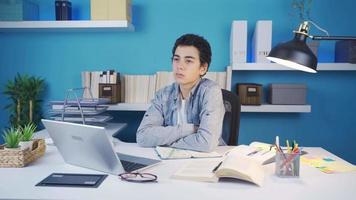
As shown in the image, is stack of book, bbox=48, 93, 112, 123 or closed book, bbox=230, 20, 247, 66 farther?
closed book, bbox=230, 20, 247, 66

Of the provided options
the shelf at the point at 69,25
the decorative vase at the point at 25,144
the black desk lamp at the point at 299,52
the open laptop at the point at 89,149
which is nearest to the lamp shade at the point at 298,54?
the black desk lamp at the point at 299,52

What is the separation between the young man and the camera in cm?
178

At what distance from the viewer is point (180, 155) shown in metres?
1.62

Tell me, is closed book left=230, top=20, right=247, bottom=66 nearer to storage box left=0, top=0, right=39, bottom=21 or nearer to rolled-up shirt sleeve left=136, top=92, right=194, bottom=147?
rolled-up shirt sleeve left=136, top=92, right=194, bottom=147

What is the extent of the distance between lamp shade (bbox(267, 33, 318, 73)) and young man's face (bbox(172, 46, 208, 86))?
696mm

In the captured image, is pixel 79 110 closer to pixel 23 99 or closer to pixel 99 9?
pixel 23 99

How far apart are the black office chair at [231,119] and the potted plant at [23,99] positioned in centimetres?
165

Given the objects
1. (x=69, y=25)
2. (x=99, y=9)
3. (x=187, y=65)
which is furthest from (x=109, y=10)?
(x=187, y=65)

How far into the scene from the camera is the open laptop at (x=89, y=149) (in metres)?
1.25

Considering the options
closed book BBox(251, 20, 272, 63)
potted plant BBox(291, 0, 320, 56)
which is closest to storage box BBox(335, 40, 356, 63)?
potted plant BBox(291, 0, 320, 56)

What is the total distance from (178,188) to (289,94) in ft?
6.54

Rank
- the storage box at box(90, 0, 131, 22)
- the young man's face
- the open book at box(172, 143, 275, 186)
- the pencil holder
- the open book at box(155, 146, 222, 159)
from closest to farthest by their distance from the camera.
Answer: the open book at box(172, 143, 275, 186) → the pencil holder → the open book at box(155, 146, 222, 159) → the young man's face → the storage box at box(90, 0, 131, 22)

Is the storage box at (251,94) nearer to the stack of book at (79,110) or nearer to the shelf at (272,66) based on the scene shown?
the shelf at (272,66)

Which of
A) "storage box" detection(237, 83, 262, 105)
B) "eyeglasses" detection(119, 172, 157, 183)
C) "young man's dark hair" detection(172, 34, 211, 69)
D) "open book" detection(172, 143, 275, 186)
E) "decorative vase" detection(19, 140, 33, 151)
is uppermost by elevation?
"young man's dark hair" detection(172, 34, 211, 69)
